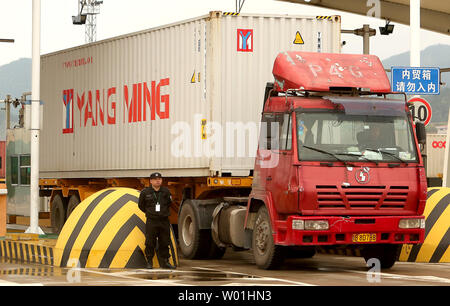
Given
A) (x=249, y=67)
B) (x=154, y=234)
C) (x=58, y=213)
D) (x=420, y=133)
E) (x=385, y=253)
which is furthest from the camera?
(x=58, y=213)

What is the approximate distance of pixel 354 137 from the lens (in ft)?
51.5

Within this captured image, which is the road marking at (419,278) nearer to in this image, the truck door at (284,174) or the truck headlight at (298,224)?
the truck headlight at (298,224)

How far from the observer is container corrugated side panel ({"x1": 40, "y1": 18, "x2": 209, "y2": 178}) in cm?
1986

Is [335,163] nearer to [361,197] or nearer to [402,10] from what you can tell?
[361,197]

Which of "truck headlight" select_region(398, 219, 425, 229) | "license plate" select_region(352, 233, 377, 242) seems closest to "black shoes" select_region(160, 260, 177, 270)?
"license plate" select_region(352, 233, 377, 242)

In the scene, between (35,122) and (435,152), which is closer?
(35,122)

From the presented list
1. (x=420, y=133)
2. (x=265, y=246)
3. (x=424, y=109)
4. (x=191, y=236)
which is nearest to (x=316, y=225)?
(x=265, y=246)

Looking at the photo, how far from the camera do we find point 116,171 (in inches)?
907

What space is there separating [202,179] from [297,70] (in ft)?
14.8

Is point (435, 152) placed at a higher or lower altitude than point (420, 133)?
higher

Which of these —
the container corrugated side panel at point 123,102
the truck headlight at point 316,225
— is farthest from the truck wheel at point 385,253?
the container corrugated side panel at point 123,102

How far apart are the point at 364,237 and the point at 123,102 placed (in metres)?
8.79
